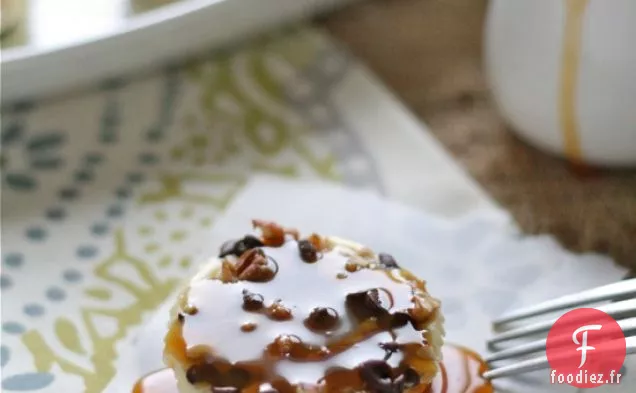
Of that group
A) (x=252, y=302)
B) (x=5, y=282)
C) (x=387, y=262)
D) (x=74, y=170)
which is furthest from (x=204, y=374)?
(x=74, y=170)

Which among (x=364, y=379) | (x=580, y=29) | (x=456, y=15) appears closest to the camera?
(x=364, y=379)

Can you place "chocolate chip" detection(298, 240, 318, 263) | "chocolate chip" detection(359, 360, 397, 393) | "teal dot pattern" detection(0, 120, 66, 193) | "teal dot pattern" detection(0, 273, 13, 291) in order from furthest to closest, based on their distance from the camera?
"teal dot pattern" detection(0, 120, 66, 193) < "teal dot pattern" detection(0, 273, 13, 291) < "chocolate chip" detection(298, 240, 318, 263) < "chocolate chip" detection(359, 360, 397, 393)

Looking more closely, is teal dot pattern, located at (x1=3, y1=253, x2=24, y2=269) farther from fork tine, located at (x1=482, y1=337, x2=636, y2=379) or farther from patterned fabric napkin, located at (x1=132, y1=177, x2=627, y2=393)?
fork tine, located at (x1=482, y1=337, x2=636, y2=379)

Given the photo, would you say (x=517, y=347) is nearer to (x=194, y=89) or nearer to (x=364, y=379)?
(x=364, y=379)

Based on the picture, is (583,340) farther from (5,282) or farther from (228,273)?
(5,282)

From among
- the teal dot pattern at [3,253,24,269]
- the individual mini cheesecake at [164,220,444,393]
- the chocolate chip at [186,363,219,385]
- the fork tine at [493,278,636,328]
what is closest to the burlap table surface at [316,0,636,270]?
the fork tine at [493,278,636,328]

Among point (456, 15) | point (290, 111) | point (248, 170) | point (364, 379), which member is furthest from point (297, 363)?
point (456, 15)
